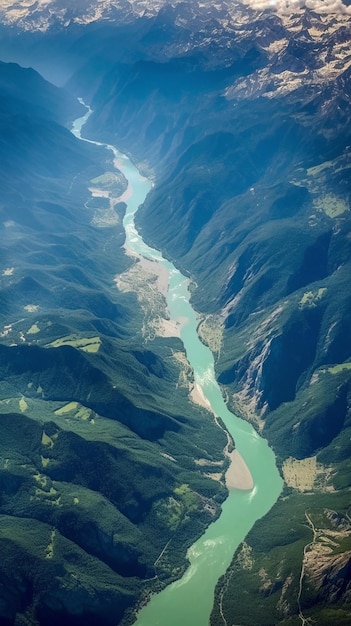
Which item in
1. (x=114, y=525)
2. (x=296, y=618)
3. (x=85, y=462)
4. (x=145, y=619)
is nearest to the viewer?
(x=296, y=618)

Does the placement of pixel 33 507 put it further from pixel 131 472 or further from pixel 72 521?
pixel 131 472

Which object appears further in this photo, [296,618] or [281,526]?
[281,526]

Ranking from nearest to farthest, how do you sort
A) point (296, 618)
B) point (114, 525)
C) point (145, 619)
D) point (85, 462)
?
point (296, 618) < point (145, 619) < point (114, 525) < point (85, 462)

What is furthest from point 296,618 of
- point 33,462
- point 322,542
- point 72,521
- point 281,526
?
point 33,462

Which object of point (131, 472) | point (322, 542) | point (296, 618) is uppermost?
point (131, 472)

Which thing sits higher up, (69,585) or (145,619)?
(69,585)

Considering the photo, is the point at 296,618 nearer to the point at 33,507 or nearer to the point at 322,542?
the point at 322,542

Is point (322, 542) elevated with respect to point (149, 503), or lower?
lower

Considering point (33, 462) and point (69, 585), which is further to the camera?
point (33, 462)

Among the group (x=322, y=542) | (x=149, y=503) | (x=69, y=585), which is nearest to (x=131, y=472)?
(x=149, y=503)
